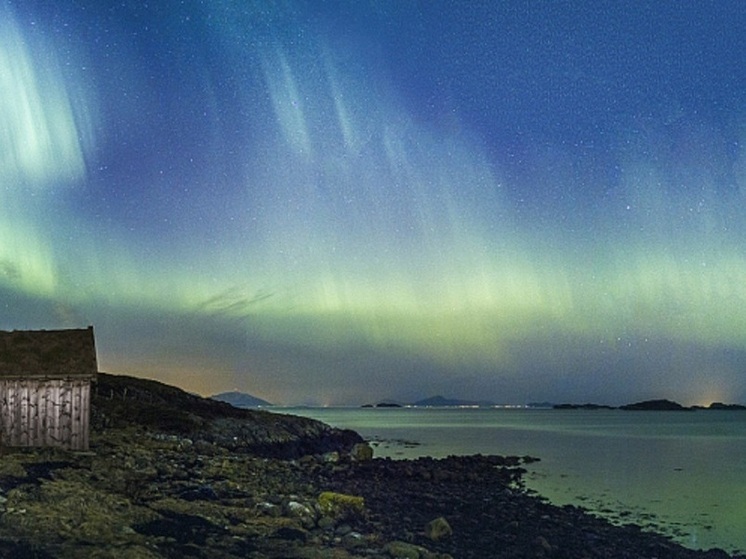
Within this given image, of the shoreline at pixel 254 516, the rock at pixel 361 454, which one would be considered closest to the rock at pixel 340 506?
the shoreline at pixel 254 516

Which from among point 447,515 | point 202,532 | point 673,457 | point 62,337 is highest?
point 62,337

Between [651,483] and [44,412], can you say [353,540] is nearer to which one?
[44,412]

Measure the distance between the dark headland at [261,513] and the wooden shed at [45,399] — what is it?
1.28 metres

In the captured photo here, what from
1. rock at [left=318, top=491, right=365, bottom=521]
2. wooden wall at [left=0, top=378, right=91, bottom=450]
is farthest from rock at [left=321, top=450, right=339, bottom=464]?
rock at [left=318, top=491, right=365, bottom=521]

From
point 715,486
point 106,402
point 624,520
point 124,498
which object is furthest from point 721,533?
point 106,402

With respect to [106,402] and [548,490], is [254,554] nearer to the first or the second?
[548,490]

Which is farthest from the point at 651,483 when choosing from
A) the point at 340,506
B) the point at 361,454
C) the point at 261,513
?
the point at 261,513

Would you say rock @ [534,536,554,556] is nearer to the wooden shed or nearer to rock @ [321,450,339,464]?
the wooden shed

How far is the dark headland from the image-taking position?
16516 mm

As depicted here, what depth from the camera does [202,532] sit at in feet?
58.3

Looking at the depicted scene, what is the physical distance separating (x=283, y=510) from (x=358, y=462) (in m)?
27.6

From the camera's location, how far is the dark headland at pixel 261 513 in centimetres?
1652

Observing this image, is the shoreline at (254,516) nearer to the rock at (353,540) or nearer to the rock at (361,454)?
the rock at (353,540)

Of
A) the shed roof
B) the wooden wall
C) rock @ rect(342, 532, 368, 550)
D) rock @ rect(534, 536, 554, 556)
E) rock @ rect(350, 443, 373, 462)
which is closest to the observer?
rock @ rect(342, 532, 368, 550)
